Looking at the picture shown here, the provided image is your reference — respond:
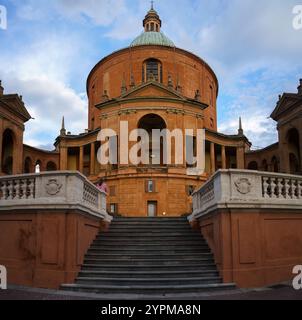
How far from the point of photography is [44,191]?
1102 centimetres

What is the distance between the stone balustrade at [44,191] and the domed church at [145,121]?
14.5 m

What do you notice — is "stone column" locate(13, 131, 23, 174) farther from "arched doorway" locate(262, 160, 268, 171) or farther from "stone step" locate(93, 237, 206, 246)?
"arched doorway" locate(262, 160, 268, 171)

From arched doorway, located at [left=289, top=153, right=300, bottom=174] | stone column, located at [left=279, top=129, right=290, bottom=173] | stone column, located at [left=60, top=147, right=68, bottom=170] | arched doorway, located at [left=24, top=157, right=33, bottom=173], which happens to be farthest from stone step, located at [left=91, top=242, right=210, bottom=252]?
arched doorway, located at [left=24, top=157, right=33, bottom=173]

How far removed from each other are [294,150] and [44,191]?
26467 millimetres

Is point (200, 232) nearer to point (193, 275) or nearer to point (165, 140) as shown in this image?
point (193, 275)

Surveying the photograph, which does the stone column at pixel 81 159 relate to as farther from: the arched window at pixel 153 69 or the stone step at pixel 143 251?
the stone step at pixel 143 251

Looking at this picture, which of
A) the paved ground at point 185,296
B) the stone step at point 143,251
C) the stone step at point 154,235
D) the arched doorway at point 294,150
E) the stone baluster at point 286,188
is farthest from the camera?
the arched doorway at point 294,150

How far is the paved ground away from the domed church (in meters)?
16.1

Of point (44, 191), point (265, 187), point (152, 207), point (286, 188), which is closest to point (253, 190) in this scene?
point (265, 187)

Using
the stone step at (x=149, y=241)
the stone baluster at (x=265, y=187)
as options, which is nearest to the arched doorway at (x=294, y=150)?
the stone step at (x=149, y=241)

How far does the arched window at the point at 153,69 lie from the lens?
39406 millimetres

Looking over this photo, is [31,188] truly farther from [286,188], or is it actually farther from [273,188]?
[286,188]
